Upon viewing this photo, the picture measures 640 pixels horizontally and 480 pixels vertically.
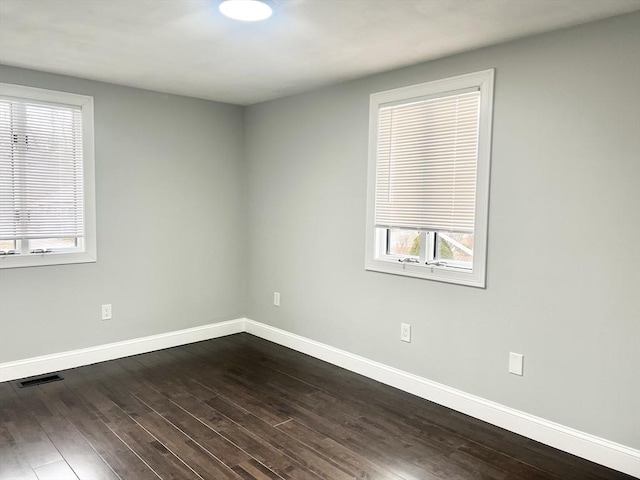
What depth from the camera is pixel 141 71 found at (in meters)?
3.59

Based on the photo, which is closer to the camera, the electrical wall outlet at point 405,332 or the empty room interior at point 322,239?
the empty room interior at point 322,239

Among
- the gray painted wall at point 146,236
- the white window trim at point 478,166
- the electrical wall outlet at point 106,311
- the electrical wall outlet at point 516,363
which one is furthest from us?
the electrical wall outlet at point 106,311

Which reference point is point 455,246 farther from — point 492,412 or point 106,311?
point 106,311

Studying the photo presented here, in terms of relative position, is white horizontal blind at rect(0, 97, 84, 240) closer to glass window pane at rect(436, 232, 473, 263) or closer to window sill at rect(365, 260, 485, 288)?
window sill at rect(365, 260, 485, 288)

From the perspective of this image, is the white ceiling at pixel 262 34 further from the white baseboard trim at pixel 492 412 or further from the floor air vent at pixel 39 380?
the floor air vent at pixel 39 380

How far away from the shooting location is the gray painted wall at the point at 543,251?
244 centimetres

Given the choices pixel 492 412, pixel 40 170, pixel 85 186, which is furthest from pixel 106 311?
pixel 492 412

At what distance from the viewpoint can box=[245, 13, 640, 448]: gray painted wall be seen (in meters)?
2.44

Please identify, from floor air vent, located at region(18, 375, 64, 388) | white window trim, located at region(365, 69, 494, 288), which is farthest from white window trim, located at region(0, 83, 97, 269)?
white window trim, located at region(365, 69, 494, 288)

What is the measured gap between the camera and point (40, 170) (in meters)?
3.69

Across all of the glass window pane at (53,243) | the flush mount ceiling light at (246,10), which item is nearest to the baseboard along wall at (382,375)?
the glass window pane at (53,243)

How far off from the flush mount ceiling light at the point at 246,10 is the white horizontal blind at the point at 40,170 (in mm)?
2118

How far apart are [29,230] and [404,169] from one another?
2.89 m

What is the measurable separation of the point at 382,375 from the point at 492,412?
904mm
